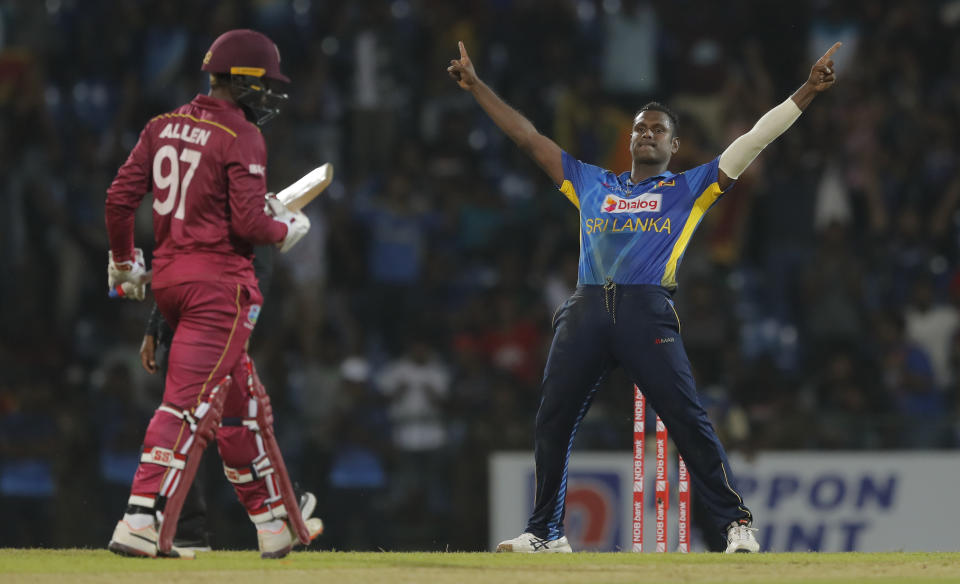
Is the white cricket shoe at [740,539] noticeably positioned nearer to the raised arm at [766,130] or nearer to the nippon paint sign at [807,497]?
the raised arm at [766,130]

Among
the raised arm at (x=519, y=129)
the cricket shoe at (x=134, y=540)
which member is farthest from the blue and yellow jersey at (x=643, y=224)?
the cricket shoe at (x=134, y=540)

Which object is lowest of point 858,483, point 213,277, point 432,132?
point 858,483

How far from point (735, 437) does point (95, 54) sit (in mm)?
7505

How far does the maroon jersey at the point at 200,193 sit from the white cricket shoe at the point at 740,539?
258 cm

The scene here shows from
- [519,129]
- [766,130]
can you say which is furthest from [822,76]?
[519,129]

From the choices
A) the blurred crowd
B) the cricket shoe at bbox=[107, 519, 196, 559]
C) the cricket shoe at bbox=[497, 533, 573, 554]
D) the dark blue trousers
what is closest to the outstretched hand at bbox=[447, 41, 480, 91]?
the dark blue trousers

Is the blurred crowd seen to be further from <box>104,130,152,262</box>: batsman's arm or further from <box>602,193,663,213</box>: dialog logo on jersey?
<box>104,130,152,262</box>: batsman's arm

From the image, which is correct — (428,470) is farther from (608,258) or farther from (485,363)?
(608,258)

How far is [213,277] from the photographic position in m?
6.64

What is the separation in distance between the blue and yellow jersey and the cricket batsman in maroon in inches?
61.7

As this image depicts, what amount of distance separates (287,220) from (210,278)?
0.43 meters

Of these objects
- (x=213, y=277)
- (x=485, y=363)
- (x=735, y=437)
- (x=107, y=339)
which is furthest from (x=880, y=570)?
(x=107, y=339)

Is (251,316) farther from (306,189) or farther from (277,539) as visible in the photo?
(277,539)

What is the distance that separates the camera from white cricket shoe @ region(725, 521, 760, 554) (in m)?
7.37
